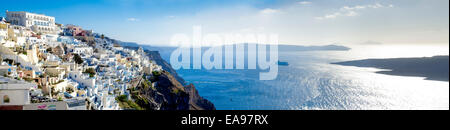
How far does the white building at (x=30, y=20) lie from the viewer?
1330 cm

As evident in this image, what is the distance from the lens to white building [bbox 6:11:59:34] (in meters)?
13.3

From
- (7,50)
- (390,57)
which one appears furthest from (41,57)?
(390,57)

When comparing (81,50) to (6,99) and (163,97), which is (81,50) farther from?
(6,99)

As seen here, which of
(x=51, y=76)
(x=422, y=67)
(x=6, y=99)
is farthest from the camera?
(x=422, y=67)

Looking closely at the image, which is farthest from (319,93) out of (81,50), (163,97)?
(81,50)

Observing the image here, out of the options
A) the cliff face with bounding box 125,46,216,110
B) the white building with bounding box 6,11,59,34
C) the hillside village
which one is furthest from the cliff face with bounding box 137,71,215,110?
the white building with bounding box 6,11,59,34

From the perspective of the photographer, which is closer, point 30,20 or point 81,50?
point 81,50

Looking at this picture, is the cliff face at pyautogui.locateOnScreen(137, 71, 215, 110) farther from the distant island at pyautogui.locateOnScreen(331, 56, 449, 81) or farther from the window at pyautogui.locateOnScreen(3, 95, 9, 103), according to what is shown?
the distant island at pyautogui.locateOnScreen(331, 56, 449, 81)

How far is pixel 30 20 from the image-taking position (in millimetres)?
13648

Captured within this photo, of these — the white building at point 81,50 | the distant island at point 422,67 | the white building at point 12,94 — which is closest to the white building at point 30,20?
the white building at point 81,50

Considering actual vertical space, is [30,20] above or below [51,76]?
above

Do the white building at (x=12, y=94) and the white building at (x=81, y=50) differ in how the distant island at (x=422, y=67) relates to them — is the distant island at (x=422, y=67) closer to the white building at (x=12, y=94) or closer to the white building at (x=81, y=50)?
the white building at (x=81, y=50)
